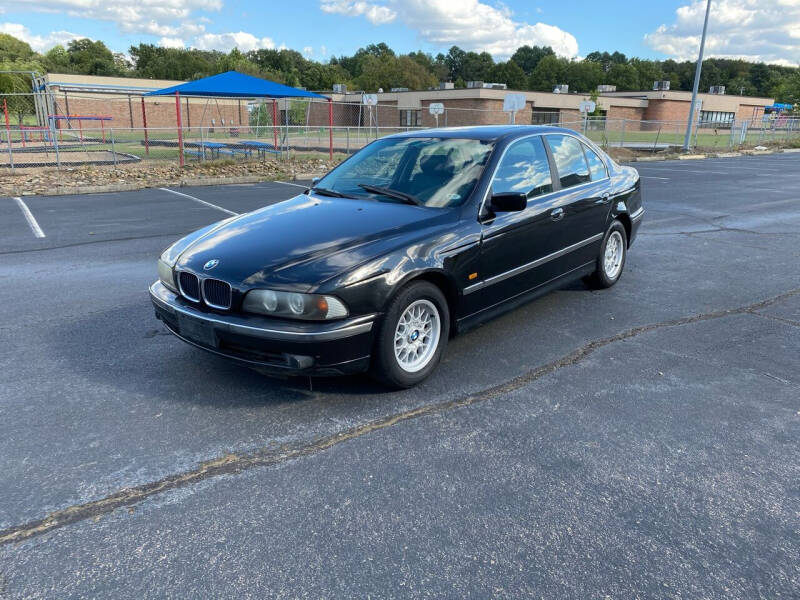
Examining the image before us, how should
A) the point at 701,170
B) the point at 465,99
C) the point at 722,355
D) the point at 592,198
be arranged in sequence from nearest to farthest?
the point at 722,355
the point at 592,198
the point at 701,170
the point at 465,99

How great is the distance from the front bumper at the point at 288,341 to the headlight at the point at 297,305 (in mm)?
42

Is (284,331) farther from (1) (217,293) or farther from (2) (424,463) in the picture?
(2) (424,463)

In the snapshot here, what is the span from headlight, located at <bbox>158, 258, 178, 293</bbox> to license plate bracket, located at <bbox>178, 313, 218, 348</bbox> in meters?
0.29

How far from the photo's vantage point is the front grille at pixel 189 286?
Answer: 3.71 m

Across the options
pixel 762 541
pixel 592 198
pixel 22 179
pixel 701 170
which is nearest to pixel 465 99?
pixel 701 170

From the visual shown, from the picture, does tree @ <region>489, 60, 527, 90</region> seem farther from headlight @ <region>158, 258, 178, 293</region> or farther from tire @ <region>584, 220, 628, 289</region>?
headlight @ <region>158, 258, 178, 293</region>

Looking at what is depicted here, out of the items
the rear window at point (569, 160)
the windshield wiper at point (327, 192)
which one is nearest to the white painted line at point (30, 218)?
the windshield wiper at point (327, 192)

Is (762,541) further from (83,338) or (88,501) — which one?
(83,338)

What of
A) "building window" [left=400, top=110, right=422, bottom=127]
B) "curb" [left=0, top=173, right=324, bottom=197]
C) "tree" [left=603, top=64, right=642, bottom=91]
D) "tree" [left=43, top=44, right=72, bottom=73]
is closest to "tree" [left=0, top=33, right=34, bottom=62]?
"tree" [left=43, top=44, right=72, bottom=73]

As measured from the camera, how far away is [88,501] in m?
2.76

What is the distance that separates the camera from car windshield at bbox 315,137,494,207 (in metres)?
4.38

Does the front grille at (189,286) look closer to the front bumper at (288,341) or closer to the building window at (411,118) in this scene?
the front bumper at (288,341)

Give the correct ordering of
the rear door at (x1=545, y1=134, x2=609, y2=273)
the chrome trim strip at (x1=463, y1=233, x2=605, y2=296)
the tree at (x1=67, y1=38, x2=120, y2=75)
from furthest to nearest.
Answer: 1. the tree at (x1=67, y1=38, x2=120, y2=75)
2. the rear door at (x1=545, y1=134, x2=609, y2=273)
3. the chrome trim strip at (x1=463, y1=233, x2=605, y2=296)

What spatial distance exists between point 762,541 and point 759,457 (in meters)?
0.77
